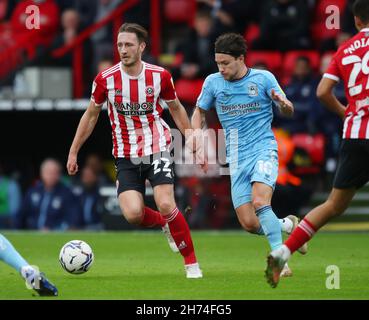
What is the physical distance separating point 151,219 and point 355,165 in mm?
2765

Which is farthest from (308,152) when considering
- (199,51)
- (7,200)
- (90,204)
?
(7,200)

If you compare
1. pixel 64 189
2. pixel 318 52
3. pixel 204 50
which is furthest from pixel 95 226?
pixel 318 52

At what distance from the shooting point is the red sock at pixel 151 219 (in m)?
10.5

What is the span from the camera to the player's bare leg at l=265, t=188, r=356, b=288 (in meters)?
8.33

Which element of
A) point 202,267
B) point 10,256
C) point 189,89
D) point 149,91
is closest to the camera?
point 10,256

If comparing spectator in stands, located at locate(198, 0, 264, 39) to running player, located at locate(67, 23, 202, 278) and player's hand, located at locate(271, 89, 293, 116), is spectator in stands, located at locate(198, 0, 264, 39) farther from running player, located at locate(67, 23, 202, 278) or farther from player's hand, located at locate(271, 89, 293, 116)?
player's hand, located at locate(271, 89, 293, 116)

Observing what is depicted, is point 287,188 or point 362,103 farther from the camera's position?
point 287,188

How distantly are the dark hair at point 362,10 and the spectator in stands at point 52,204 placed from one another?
9742 mm

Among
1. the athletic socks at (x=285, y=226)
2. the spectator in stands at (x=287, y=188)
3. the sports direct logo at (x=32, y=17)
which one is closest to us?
the athletic socks at (x=285, y=226)

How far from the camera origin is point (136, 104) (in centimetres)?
1012

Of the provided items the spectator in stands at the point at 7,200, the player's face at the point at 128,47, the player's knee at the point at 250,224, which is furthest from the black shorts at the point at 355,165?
the spectator in stands at the point at 7,200

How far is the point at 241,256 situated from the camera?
12.5m

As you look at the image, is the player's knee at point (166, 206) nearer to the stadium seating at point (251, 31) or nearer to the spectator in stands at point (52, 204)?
the spectator in stands at point (52, 204)

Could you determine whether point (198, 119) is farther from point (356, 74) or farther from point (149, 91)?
point (356, 74)
